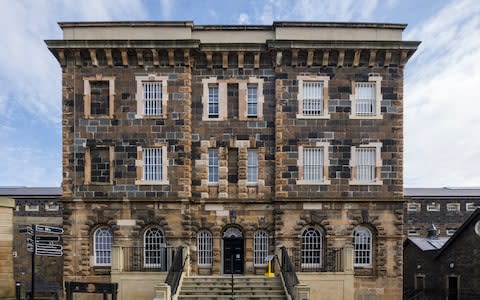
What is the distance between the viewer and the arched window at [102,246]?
821 inches

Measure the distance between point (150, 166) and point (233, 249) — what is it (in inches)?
247

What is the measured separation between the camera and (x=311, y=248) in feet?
68.9

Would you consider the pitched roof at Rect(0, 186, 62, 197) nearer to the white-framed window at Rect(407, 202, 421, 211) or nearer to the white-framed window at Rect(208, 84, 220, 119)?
the white-framed window at Rect(208, 84, 220, 119)

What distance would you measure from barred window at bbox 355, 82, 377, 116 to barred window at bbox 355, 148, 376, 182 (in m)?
2.12

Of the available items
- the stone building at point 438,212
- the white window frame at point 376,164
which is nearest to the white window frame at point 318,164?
the white window frame at point 376,164

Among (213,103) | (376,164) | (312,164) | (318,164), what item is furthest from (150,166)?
(376,164)

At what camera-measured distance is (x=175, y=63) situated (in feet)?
69.5

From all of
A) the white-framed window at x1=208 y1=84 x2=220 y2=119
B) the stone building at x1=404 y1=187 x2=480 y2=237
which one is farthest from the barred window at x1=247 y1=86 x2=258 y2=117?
the stone building at x1=404 y1=187 x2=480 y2=237

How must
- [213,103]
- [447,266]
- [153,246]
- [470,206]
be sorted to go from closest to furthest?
[153,246]
[213,103]
[447,266]
[470,206]

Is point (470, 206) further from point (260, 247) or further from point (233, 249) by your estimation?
point (233, 249)

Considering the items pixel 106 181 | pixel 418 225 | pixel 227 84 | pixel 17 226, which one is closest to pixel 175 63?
pixel 227 84

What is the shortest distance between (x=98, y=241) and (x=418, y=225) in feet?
109

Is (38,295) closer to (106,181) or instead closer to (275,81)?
(106,181)

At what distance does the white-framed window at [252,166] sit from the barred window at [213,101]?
282 centimetres
